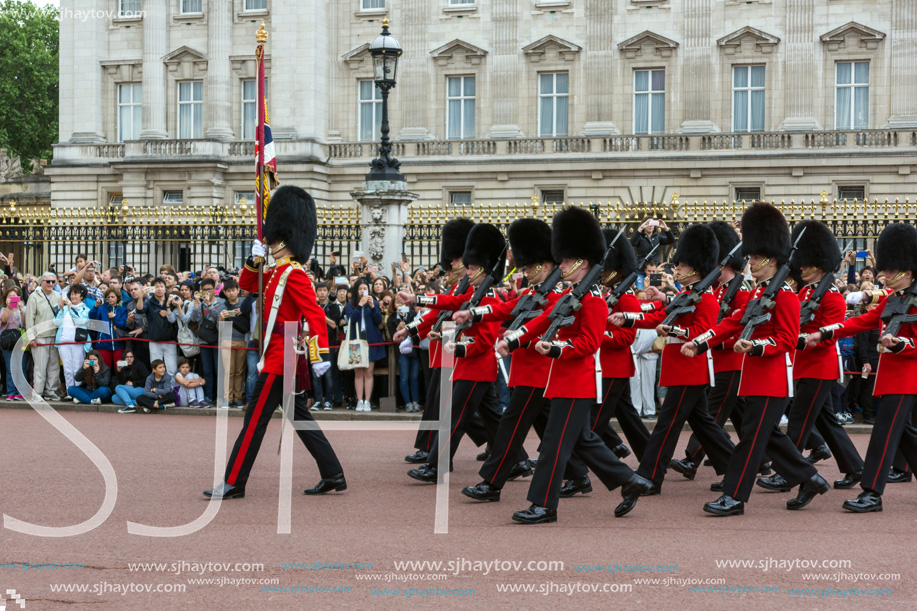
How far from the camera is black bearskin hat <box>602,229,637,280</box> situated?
28.0 ft

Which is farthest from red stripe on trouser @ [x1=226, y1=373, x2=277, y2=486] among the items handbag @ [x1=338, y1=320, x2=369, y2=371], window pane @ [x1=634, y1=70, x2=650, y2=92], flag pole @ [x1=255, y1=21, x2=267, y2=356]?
window pane @ [x1=634, y1=70, x2=650, y2=92]

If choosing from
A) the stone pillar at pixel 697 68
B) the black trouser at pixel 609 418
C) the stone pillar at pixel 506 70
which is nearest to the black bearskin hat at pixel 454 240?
the black trouser at pixel 609 418

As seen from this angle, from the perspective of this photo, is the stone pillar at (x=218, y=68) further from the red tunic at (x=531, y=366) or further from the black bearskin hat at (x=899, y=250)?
the black bearskin hat at (x=899, y=250)

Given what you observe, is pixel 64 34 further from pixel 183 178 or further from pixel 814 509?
pixel 814 509

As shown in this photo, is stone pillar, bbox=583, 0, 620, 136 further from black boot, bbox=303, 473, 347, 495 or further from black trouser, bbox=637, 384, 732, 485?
black boot, bbox=303, 473, 347, 495

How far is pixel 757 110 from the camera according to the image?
2850cm

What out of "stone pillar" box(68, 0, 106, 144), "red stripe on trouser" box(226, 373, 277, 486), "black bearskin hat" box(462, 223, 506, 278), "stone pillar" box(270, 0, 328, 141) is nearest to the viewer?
"red stripe on trouser" box(226, 373, 277, 486)

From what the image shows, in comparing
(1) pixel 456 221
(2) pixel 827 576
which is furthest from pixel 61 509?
(2) pixel 827 576

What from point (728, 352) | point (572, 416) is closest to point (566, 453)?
point (572, 416)

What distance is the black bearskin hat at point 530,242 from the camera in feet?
26.5

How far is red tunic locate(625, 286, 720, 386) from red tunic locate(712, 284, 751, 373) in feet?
0.48

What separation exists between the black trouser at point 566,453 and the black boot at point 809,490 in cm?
120

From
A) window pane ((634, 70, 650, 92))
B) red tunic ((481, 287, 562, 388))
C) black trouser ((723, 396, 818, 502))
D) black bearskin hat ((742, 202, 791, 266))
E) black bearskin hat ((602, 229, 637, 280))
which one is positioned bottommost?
black trouser ((723, 396, 818, 502))

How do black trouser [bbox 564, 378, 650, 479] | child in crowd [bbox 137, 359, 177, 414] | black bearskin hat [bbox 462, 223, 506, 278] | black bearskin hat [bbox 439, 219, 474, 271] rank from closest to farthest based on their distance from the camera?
black trouser [bbox 564, 378, 650, 479], black bearskin hat [bbox 462, 223, 506, 278], black bearskin hat [bbox 439, 219, 474, 271], child in crowd [bbox 137, 359, 177, 414]
